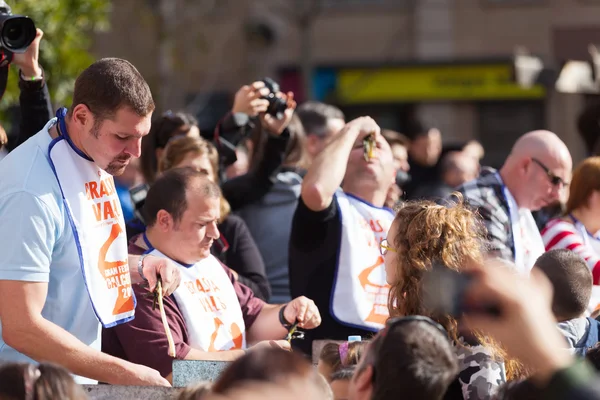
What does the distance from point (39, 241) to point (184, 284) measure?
3.01 feet

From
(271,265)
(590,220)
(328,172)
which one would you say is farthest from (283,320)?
(590,220)

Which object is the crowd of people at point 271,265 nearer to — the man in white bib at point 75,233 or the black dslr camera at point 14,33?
the man in white bib at point 75,233

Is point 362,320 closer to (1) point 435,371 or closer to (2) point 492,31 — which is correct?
(1) point 435,371

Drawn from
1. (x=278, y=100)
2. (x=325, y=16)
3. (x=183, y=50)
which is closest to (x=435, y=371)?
(x=278, y=100)

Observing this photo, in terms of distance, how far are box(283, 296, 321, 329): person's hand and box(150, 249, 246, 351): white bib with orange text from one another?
0.86 ft

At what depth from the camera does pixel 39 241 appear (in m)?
3.20

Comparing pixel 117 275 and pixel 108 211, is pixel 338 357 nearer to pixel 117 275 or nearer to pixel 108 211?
pixel 117 275

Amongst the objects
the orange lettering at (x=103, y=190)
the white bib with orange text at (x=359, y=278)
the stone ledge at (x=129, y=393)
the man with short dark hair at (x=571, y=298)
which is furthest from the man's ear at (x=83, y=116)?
the man with short dark hair at (x=571, y=298)

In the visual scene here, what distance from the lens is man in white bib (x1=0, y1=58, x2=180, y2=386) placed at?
3.16 meters

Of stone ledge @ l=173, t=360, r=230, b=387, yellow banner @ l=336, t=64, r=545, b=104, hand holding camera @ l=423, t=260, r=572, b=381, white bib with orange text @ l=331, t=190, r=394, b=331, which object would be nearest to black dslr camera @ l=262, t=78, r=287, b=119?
white bib with orange text @ l=331, t=190, r=394, b=331

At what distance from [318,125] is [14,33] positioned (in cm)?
259

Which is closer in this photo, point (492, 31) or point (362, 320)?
point (362, 320)

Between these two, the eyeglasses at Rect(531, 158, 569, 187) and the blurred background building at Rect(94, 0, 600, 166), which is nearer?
the eyeglasses at Rect(531, 158, 569, 187)

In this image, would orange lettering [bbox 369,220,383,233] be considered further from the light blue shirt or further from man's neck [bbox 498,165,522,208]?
the light blue shirt
